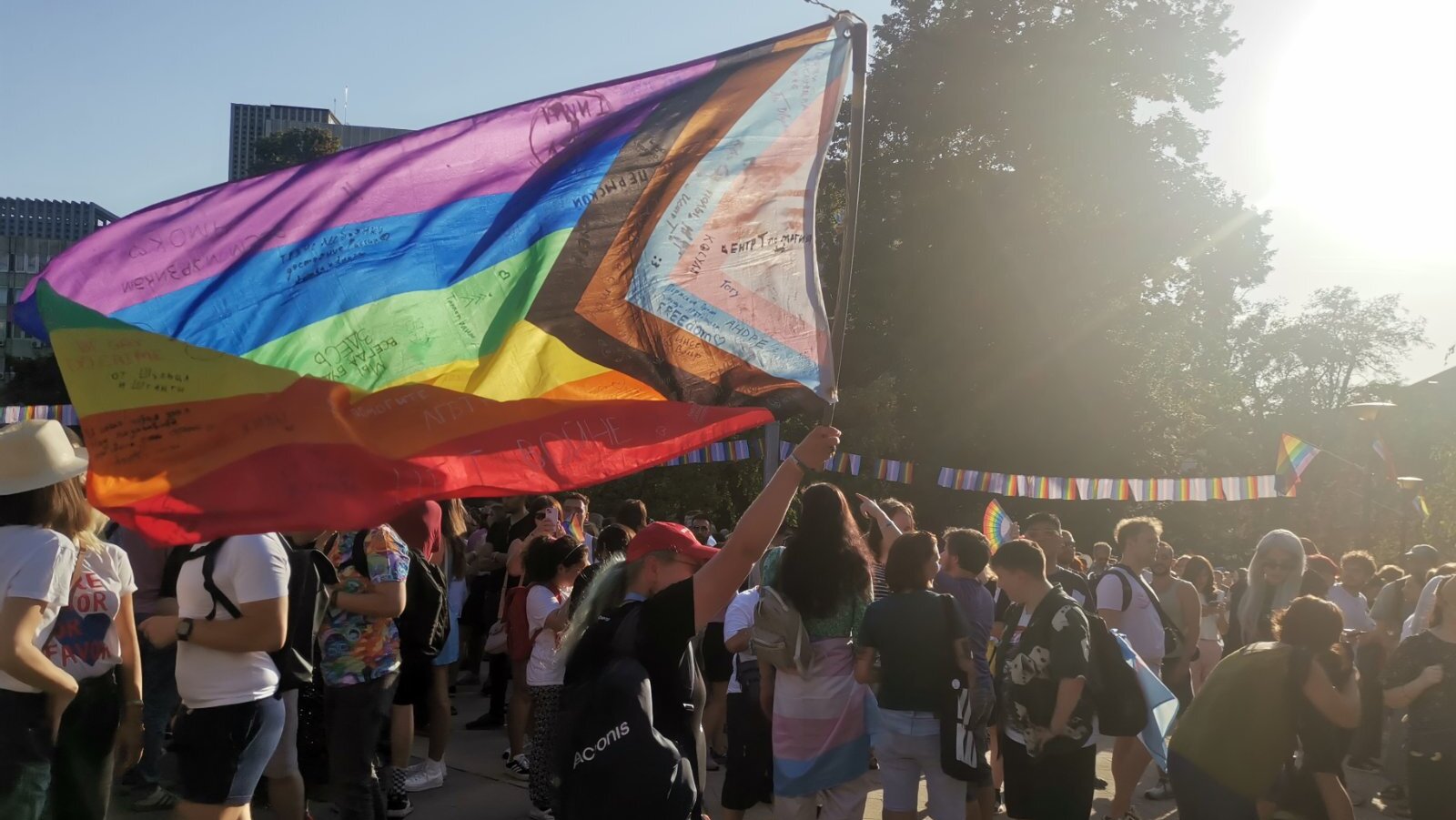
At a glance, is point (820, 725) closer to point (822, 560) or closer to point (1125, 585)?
point (822, 560)

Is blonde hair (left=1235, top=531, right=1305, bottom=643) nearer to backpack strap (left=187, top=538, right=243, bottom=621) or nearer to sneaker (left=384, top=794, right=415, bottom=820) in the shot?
sneaker (left=384, top=794, right=415, bottom=820)

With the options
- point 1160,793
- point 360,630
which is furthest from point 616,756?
point 1160,793

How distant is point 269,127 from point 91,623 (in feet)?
424

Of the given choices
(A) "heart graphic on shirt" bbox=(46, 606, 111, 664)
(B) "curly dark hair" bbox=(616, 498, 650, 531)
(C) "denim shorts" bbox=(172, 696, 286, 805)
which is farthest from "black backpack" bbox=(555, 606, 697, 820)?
(B) "curly dark hair" bbox=(616, 498, 650, 531)

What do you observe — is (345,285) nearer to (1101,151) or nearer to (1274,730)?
(1274,730)

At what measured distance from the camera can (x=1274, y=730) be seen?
540 centimetres

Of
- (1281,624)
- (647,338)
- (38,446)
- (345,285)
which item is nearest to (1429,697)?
(1281,624)

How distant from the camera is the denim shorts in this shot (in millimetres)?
4660

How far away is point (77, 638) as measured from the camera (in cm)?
449

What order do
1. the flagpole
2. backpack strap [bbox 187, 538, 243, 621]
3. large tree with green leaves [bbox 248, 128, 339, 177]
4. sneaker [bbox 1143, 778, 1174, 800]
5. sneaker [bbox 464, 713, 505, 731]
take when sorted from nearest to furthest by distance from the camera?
the flagpole
backpack strap [bbox 187, 538, 243, 621]
sneaker [bbox 1143, 778, 1174, 800]
sneaker [bbox 464, 713, 505, 731]
large tree with green leaves [bbox 248, 128, 339, 177]

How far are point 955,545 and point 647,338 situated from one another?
3.89 m

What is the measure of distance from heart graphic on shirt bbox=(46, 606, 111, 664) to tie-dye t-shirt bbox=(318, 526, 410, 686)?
1.59 meters

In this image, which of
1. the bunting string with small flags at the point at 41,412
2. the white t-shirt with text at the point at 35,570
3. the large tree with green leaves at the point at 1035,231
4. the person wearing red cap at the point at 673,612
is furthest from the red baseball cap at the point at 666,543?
the large tree with green leaves at the point at 1035,231

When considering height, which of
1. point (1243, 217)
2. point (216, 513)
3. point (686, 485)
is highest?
point (1243, 217)
